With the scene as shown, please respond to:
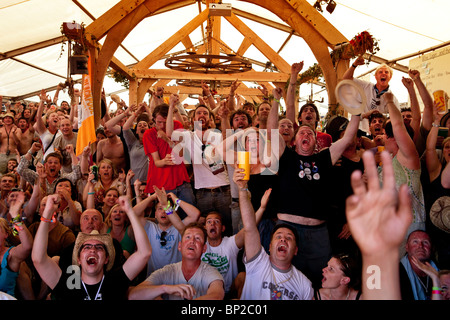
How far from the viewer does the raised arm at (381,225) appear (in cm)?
97

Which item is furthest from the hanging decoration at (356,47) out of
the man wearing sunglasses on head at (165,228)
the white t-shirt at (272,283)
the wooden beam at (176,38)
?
the wooden beam at (176,38)

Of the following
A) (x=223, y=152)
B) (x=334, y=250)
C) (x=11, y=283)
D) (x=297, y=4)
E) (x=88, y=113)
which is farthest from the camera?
(x=297, y=4)

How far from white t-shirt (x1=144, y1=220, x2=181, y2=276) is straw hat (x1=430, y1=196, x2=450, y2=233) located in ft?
6.17

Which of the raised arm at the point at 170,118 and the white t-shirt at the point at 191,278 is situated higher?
the raised arm at the point at 170,118

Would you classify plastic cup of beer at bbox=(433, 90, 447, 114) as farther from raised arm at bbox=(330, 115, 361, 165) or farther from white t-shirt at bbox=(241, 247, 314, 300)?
white t-shirt at bbox=(241, 247, 314, 300)

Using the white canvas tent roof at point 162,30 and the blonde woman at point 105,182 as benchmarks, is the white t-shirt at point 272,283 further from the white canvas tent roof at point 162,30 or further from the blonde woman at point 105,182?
the white canvas tent roof at point 162,30

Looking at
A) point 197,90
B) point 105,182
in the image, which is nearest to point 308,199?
point 105,182

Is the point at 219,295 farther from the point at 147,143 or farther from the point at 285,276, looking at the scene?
the point at 147,143

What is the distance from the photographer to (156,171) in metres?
3.53

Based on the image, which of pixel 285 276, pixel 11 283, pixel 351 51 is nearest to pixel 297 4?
pixel 351 51

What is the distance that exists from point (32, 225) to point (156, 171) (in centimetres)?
112

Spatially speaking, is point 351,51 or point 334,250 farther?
point 351,51

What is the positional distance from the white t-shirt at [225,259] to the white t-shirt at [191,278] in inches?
12.7

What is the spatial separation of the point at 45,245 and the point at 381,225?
6.42 feet
